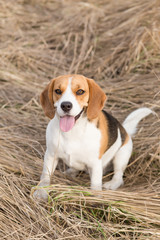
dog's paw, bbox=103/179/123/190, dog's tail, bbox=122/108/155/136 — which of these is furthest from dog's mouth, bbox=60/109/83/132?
dog's tail, bbox=122/108/155/136

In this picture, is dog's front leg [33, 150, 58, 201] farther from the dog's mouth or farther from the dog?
the dog's mouth

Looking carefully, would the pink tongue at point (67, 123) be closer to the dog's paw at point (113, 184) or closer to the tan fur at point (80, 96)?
the tan fur at point (80, 96)

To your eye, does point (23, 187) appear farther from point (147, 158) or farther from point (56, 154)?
point (147, 158)

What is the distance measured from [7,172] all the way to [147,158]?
174 centimetres

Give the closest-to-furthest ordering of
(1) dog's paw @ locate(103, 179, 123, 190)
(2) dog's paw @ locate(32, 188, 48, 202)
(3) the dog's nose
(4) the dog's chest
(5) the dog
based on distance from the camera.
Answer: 1. (3) the dog's nose
2. (5) the dog
3. (4) the dog's chest
4. (2) dog's paw @ locate(32, 188, 48, 202)
5. (1) dog's paw @ locate(103, 179, 123, 190)

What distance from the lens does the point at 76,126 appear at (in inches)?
128

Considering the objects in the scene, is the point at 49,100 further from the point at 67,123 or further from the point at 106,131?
the point at 106,131

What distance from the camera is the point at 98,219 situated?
10.5ft

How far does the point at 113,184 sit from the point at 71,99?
1.39 m

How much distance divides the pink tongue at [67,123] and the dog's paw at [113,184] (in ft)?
3.71

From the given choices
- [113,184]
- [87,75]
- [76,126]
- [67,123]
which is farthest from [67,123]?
[87,75]

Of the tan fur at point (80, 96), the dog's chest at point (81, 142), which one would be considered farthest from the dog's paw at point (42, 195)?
the tan fur at point (80, 96)

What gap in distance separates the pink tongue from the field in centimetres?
58

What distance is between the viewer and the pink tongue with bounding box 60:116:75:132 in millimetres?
3105
